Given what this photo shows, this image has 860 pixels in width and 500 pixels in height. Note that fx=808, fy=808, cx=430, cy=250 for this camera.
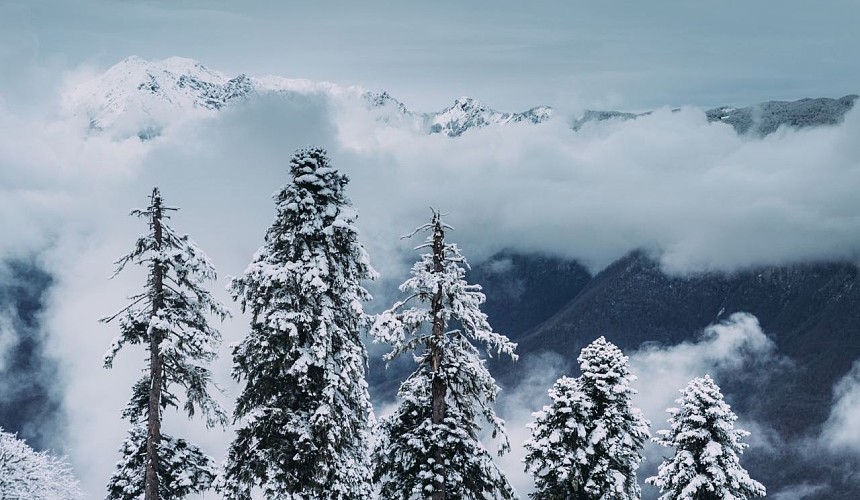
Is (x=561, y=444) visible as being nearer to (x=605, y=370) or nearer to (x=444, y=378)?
(x=605, y=370)

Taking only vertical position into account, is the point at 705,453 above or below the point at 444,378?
above

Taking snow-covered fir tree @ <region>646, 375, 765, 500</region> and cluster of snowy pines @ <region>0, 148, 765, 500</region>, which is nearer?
cluster of snowy pines @ <region>0, 148, 765, 500</region>

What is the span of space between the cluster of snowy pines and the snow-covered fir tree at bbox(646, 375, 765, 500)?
15021 mm

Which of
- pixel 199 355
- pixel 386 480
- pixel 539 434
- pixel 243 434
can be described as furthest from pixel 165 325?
pixel 539 434

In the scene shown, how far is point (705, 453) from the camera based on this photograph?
3722cm

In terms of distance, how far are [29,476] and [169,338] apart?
2761 centimetres

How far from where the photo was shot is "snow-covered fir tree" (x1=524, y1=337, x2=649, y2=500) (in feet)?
112

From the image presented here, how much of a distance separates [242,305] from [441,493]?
27.6ft

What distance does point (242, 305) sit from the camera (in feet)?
82.8

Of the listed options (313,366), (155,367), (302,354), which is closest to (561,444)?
(313,366)

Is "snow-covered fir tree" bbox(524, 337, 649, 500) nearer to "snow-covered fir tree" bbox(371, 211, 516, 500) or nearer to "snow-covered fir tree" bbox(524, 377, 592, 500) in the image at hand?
"snow-covered fir tree" bbox(524, 377, 592, 500)

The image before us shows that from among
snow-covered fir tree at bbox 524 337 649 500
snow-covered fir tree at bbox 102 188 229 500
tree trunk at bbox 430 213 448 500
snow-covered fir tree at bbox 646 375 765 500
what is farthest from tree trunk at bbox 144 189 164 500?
snow-covered fir tree at bbox 646 375 765 500

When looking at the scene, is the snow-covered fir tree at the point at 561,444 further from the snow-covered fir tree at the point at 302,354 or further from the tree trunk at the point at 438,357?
the snow-covered fir tree at the point at 302,354

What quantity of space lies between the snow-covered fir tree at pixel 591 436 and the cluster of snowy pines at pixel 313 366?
30.2 feet
